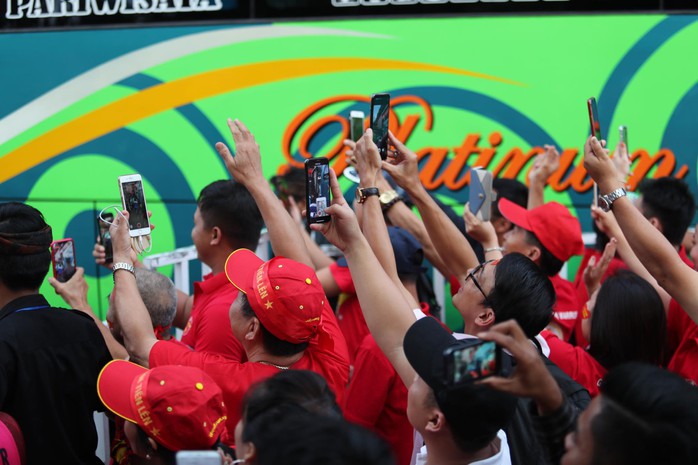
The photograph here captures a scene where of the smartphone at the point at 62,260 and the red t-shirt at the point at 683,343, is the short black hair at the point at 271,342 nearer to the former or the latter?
the smartphone at the point at 62,260

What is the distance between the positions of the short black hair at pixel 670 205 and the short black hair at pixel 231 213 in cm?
221

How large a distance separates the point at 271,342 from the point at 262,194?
2.54 ft

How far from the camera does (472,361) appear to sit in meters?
2.14

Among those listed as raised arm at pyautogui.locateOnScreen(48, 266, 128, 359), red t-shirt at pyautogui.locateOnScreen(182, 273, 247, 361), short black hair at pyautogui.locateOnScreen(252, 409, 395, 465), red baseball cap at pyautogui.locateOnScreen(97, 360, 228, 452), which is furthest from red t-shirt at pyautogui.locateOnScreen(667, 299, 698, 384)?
raised arm at pyautogui.locateOnScreen(48, 266, 128, 359)

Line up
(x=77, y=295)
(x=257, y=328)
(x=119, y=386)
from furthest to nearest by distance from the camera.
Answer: (x=77, y=295)
(x=257, y=328)
(x=119, y=386)

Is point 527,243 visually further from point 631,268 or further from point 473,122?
point 473,122

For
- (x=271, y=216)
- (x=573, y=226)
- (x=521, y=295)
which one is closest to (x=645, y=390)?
(x=521, y=295)

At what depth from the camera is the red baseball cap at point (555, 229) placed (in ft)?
14.8

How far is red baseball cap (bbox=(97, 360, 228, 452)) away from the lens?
2.54 meters

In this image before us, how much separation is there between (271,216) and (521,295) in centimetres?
110

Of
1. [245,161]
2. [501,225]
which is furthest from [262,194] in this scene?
[501,225]

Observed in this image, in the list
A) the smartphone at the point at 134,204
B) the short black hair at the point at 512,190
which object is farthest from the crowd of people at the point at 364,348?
the short black hair at the point at 512,190

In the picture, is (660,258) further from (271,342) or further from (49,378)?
(49,378)

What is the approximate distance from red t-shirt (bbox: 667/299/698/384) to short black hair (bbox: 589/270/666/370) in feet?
0.44
